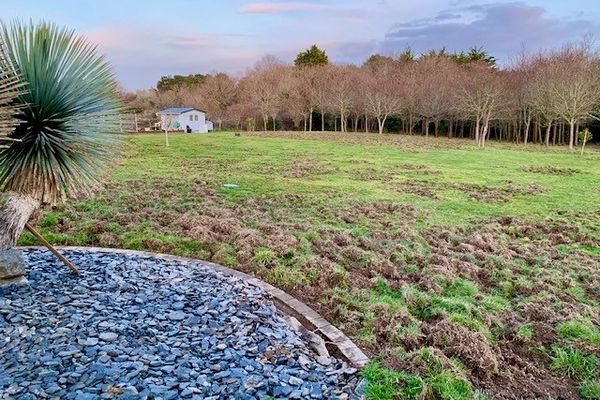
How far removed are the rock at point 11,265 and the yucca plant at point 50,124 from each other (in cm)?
11

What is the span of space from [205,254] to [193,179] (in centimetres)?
574

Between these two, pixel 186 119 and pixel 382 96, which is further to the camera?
pixel 186 119

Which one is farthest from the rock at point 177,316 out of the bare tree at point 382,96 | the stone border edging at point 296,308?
the bare tree at point 382,96

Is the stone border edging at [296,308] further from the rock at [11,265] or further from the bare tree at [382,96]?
the bare tree at [382,96]

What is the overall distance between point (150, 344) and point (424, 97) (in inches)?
1266

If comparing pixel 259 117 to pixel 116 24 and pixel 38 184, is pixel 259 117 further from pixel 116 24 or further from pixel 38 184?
pixel 38 184

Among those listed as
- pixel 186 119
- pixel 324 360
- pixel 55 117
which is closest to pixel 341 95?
pixel 186 119

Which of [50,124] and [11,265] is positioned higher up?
[50,124]

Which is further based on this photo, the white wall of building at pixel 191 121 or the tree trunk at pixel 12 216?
the white wall of building at pixel 191 121

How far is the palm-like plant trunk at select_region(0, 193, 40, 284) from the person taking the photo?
3.39m

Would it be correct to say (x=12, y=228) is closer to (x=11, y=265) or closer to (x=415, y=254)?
(x=11, y=265)

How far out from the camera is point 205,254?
479 centimetres

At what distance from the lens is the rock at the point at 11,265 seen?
336 centimetres

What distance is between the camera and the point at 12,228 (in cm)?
356
